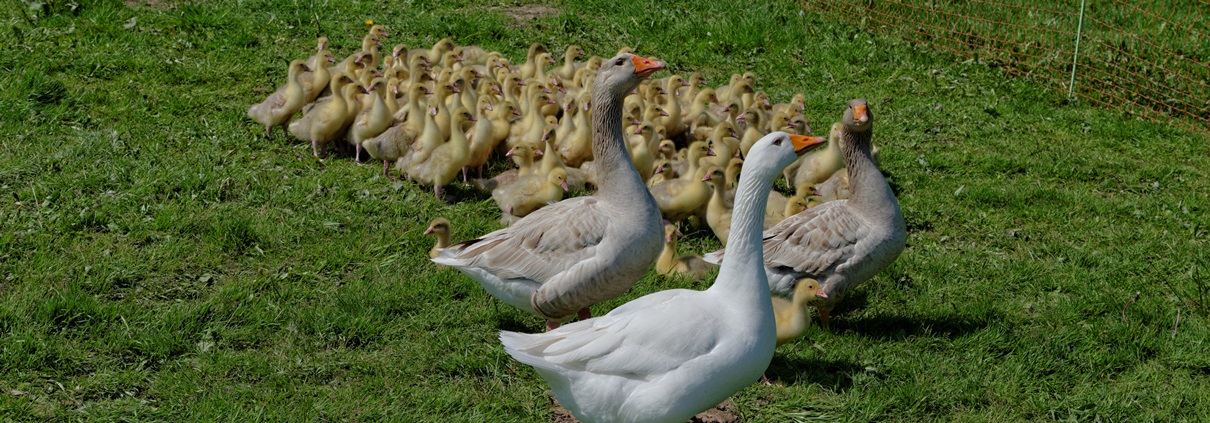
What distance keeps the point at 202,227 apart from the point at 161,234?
0.28 m

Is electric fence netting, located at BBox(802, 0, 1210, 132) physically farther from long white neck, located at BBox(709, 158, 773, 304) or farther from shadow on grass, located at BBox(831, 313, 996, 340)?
long white neck, located at BBox(709, 158, 773, 304)

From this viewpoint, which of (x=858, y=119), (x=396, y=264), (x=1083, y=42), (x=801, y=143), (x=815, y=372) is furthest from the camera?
(x=1083, y=42)

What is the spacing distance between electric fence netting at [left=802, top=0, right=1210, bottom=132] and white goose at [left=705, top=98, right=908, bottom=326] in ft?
19.9

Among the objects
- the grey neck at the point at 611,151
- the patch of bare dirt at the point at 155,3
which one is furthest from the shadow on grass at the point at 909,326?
the patch of bare dirt at the point at 155,3

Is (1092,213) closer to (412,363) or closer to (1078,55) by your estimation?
(1078,55)

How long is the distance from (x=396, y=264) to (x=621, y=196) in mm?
1895

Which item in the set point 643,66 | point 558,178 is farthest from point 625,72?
point 558,178

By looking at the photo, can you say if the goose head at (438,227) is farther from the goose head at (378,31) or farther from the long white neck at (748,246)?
the goose head at (378,31)

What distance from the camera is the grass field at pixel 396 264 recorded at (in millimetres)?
5871

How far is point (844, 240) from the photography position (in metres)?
6.64

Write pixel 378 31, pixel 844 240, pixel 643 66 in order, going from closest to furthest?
pixel 643 66, pixel 844 240, pixel 378 31

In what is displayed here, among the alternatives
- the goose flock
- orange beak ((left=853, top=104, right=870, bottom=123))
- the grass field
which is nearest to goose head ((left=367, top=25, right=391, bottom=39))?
the goose flock

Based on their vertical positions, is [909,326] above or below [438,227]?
below

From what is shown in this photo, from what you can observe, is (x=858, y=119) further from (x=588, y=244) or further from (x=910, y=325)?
(x=588, y=244)
